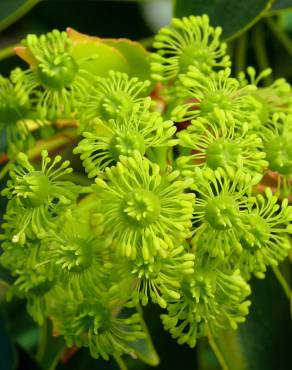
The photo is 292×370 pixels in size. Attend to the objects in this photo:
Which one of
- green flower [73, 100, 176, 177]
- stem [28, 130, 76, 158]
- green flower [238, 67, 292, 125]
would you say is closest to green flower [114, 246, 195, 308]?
green flower [73, 100, 176, 177]

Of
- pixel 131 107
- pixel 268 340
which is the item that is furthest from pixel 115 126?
pixel 268 340

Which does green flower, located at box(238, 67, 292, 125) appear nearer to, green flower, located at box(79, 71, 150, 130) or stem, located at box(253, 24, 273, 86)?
green flower, located at box(79, 71, 150, 130)

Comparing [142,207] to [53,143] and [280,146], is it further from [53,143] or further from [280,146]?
[53,143]

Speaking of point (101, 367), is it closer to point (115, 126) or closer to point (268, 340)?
point (268, 340)

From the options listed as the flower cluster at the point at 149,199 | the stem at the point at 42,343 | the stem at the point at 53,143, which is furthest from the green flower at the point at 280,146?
the stem at the point at 42,343

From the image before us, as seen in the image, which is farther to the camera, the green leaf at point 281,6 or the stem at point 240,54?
the stem at point 240,54

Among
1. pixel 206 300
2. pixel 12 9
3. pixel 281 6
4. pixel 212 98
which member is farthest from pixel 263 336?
pixel 12 9

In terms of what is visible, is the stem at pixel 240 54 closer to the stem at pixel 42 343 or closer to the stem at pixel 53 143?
the stem at pixel 53 143
